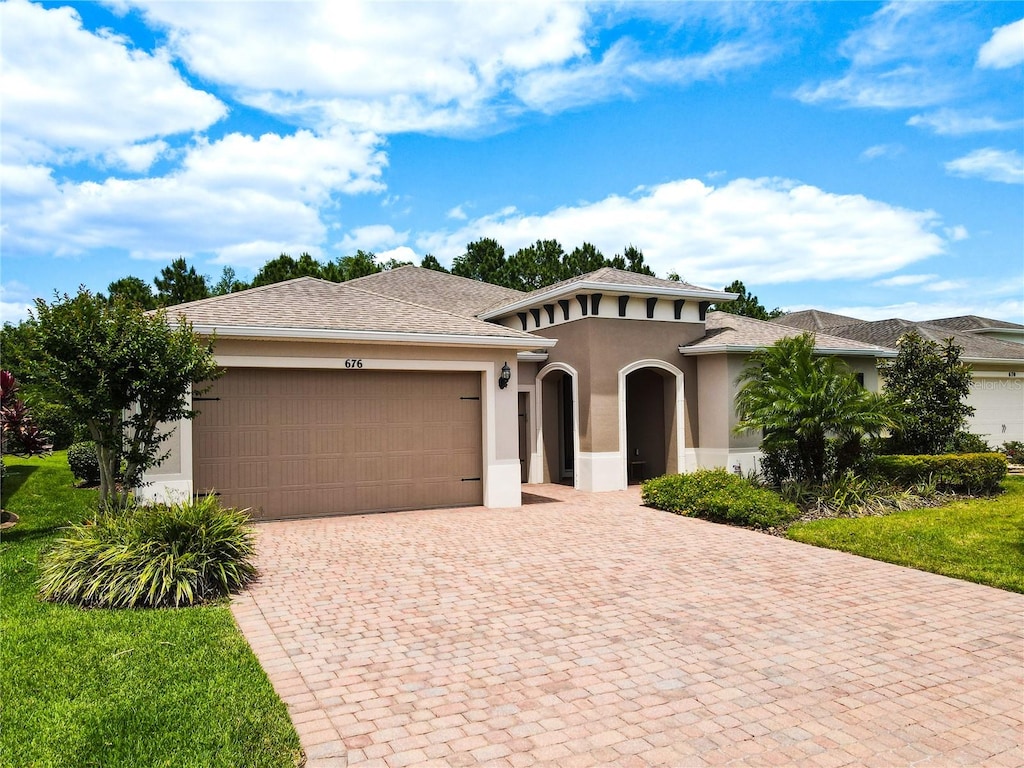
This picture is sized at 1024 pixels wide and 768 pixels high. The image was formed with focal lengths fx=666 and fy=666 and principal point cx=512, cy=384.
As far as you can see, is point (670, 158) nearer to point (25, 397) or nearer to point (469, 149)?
point (469, 149)

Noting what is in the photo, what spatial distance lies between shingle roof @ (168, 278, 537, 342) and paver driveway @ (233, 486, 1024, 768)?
4.07 meters

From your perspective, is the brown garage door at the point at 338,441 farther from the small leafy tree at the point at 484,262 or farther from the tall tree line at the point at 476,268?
the small leafy tree at the point at 484,262

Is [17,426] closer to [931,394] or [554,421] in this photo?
[554,421]

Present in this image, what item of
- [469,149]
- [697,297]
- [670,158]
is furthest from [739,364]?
[469,149]

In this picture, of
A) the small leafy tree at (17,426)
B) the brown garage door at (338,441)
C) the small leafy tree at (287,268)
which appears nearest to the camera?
the brown garage door at (338,441)

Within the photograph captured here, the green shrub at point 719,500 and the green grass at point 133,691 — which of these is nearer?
the green grass at point 133,691

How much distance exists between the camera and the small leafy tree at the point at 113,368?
24.3 feet

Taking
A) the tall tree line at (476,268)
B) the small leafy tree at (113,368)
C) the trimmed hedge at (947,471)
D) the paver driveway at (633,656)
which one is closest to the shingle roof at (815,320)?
the tall tree line at (476,268)

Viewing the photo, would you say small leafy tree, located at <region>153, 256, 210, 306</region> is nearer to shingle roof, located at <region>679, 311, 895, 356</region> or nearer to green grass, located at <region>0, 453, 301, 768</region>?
shingle roof, located at <region>679, 311, 895, 356</region>

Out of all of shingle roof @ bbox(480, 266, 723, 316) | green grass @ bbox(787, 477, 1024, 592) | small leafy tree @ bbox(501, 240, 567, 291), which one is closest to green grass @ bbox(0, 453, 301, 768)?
green grass @ bbox(787, 477, 1024, 592)

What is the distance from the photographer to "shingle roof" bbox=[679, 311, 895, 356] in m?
15.2

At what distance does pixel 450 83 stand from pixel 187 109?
4.60 metres

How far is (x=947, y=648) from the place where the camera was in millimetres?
5180

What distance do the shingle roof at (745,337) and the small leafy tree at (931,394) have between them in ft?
6.72
